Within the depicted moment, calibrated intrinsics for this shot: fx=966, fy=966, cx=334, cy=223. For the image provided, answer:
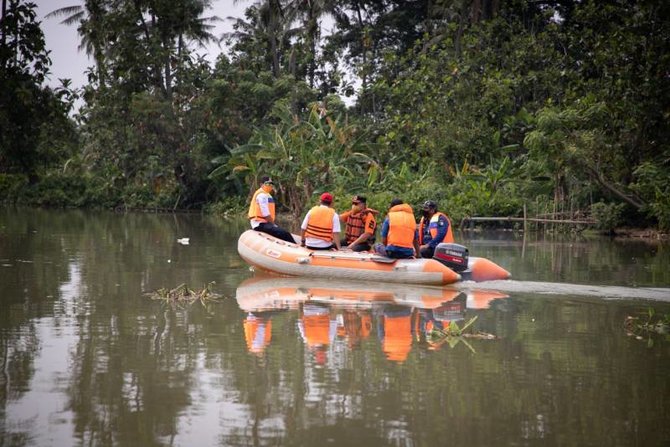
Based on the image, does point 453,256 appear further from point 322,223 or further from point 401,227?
point 322,223

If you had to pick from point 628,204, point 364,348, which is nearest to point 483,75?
point 628,204

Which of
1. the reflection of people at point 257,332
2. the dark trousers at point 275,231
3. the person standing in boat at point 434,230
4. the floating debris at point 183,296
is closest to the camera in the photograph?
the reflection of people at point 257,332

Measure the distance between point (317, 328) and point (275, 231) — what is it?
608 centimetres

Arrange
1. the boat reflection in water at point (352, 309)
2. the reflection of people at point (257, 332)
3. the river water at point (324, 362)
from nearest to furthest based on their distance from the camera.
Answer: the river water at point (324, 362) < the reflection of people at point (257, 332) < the boat reflection in water at point (352, 309)

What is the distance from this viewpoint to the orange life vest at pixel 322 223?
46.8 ft

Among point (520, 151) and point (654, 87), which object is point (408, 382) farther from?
point (520, 151)

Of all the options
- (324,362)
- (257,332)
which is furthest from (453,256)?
(324,362)

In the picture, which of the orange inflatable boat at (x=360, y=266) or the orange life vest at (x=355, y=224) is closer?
the orange inflatable boat at (x=360, y=266)

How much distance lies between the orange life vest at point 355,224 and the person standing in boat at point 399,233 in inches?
28.4

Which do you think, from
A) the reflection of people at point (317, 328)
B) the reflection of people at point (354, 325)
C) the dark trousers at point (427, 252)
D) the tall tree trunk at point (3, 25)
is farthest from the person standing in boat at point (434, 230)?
the tall tree trunk at point (3, 25)

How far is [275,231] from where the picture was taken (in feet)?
50.3

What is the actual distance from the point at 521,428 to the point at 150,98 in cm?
3233

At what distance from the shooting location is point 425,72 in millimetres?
32625

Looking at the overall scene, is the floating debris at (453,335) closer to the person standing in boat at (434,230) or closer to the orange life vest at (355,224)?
the person standing in boat at (434,230)
